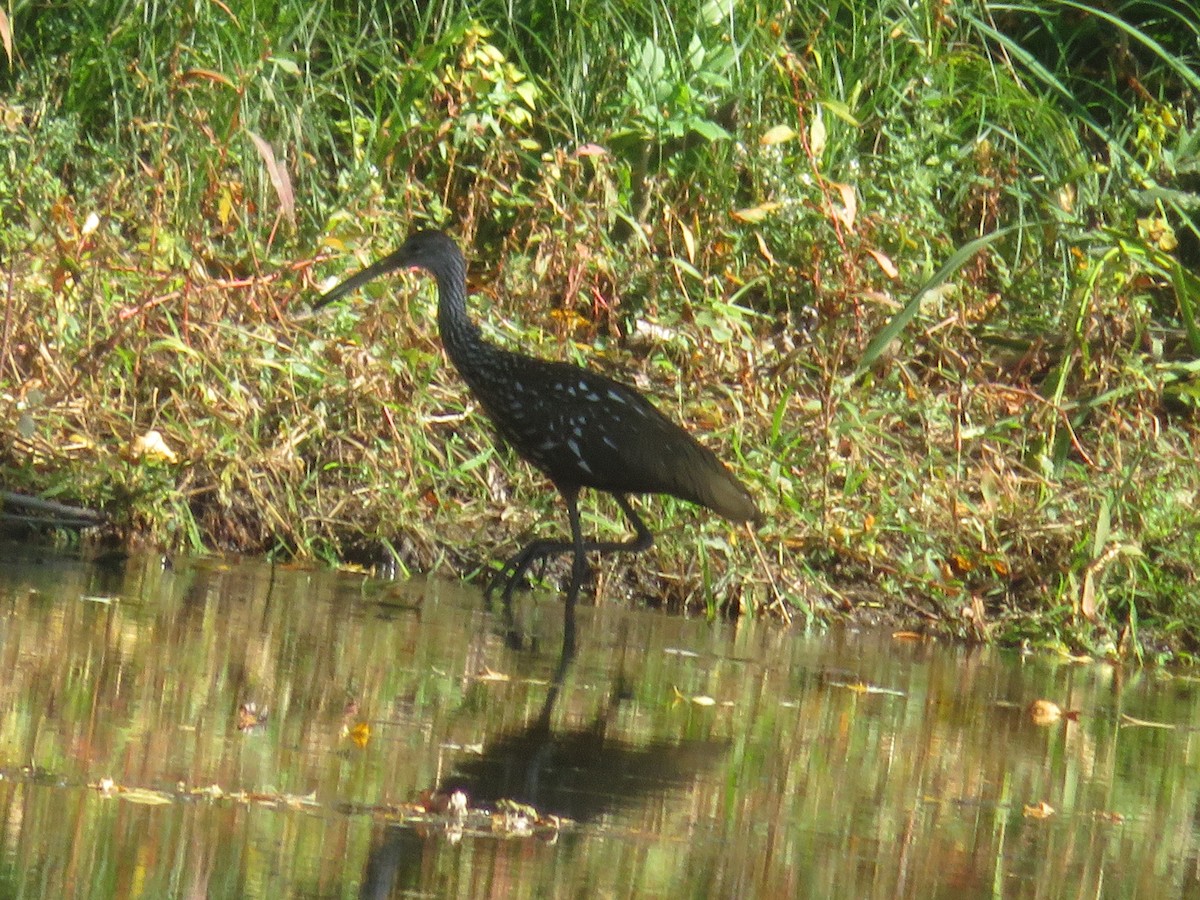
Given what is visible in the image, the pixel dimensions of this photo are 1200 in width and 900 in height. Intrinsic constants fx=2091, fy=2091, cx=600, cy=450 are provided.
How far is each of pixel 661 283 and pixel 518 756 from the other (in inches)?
201

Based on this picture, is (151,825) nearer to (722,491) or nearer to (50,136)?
(722,491)

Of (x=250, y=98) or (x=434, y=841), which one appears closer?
(x=434, y=841)

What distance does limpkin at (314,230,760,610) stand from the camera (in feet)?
23.4

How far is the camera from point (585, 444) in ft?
23.4

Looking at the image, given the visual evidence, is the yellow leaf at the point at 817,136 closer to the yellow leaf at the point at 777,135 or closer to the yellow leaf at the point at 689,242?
the yellow leaf at the point at 777,135

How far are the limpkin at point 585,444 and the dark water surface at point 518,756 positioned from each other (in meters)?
0.41

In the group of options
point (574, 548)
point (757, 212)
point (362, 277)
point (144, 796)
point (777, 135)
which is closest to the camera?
point (144, 796)

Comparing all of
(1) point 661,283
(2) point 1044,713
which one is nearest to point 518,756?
(2) point 1044,713

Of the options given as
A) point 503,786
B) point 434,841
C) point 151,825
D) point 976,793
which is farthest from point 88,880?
point 976,793

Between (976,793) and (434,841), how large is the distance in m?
1.65

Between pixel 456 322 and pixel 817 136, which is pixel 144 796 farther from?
pixel 817 136

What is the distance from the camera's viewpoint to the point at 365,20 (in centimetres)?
1029

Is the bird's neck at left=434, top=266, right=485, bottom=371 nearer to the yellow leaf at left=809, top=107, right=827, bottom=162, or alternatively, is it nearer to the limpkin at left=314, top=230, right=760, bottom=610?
the limpkin at left=314, top=230, right=760, bottom=610

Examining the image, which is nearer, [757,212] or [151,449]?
[151,449]
